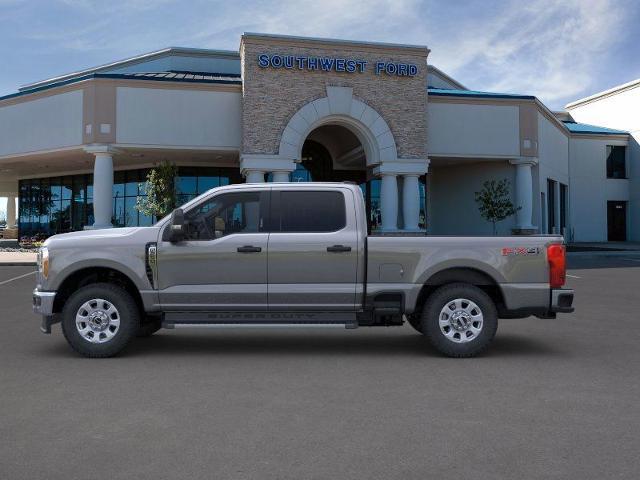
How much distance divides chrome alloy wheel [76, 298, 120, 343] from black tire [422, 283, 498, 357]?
3760 mm

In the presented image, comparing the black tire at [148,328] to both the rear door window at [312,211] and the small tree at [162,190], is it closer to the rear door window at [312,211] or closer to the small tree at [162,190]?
the rear door window at [312,211]

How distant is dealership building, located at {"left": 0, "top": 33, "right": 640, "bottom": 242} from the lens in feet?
93.0

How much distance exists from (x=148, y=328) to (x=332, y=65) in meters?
21.9

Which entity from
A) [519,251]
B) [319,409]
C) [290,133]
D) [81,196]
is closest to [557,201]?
[290,133]

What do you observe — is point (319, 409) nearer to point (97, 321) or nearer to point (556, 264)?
point (97, 321)

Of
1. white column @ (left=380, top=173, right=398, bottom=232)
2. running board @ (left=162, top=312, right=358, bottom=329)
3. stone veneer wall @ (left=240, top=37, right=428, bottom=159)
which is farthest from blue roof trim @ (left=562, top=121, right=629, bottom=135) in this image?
running board @ (left=162, top=312, right=358, bottom=329)

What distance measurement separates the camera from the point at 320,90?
28672 mm

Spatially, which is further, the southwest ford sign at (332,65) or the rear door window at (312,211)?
the southwest ford sign at (332,65)

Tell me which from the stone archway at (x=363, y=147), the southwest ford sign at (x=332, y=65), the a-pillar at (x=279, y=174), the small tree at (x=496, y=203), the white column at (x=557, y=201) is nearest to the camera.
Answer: the southwest ford sign at (x=332, y=65)

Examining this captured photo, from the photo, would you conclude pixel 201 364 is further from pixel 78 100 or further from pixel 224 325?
pixel 78 100

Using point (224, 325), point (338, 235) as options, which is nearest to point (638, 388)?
point (338, 235)

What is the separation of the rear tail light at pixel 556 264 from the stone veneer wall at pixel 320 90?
2150 cm

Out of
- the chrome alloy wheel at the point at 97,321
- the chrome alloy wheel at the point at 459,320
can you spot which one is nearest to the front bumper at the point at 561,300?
the chrome alloy wheel at the point at 459,320

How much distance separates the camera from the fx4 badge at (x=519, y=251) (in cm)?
767
